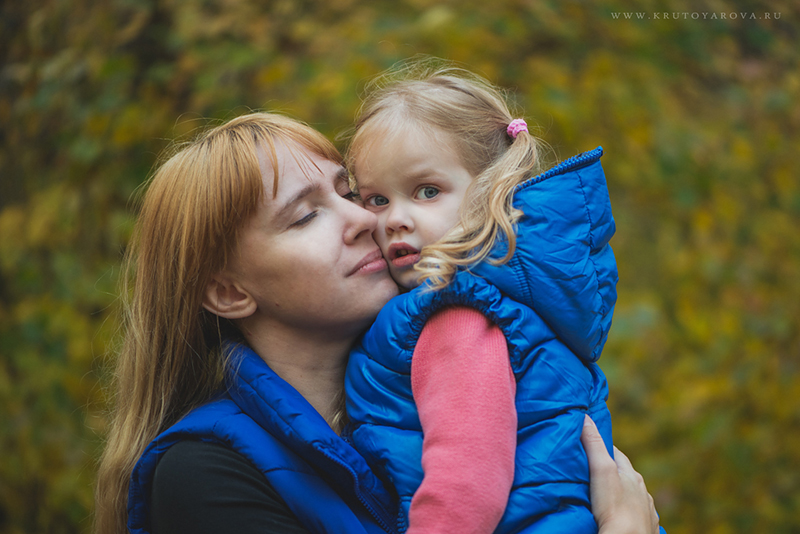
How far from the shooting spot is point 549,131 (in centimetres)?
319

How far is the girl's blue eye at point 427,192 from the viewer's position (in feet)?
5.69

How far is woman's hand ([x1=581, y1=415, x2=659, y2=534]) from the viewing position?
1522 mm

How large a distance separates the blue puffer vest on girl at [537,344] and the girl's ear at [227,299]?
0.39m

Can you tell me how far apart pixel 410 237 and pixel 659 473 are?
7.27 feet

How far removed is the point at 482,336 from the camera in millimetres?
1454

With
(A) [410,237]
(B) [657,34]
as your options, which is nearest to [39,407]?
(A) [410,237]

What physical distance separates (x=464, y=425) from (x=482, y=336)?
20 cm

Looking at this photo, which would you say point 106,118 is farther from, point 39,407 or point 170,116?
point 39,407

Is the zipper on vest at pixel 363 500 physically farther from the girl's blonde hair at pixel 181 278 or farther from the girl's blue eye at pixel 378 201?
the girl's blue eye at pixel 378 201

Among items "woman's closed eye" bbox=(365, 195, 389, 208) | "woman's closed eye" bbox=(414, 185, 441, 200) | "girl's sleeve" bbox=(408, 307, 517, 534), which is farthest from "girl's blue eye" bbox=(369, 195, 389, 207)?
"girl's sleeve" bbox=(408, 307, 517, 534)

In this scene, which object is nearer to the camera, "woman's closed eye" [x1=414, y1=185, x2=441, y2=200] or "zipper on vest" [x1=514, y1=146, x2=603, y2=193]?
"zipper on vest" [x1=514, y1=146, x2=603, y2=193]

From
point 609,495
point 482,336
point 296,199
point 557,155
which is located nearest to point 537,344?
point 482,336

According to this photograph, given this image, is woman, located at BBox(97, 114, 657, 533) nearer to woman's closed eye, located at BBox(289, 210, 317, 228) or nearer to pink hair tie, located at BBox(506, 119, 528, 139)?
woman's closed eye, located at BBox(289, 210, 317, 228)

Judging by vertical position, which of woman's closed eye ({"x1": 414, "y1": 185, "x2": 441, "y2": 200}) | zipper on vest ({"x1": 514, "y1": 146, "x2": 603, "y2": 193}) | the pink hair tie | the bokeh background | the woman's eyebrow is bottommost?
the bokeh background
